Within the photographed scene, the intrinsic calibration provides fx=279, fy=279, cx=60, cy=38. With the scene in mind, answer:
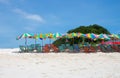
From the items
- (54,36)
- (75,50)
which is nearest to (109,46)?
(75,50)

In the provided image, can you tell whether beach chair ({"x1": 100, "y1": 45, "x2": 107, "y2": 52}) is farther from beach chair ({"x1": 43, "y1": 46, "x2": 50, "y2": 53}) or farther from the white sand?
the white sand

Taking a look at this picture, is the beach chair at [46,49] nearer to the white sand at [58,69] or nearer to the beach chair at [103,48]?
the beach chair at [103,48]

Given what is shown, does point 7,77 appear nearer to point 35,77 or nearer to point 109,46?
point 35,77

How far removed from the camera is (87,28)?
39.3 m

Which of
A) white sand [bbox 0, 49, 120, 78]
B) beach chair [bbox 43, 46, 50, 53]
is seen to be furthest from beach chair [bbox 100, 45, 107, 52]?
white sand [bbox 0, 49, 120, 78]

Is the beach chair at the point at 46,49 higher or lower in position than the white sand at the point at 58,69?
higher

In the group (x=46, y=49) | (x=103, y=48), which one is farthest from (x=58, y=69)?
(x=103, y=48)

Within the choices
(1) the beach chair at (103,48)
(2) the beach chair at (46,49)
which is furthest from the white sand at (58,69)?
(1) the beach chair at (103,48)

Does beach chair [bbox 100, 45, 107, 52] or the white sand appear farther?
beach chair [bbox 100, 45, 107, 52]

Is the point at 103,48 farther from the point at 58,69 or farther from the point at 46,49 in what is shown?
the point at 58,69

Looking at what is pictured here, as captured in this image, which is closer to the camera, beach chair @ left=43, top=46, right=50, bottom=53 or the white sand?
the white sand

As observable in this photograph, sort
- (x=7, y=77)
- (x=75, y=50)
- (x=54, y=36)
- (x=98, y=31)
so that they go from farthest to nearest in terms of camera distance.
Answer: (x=98, y=31) → (x=54, y=36) → (x=75, y=50) → (x=7, y=77)

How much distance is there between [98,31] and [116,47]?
1769 cm

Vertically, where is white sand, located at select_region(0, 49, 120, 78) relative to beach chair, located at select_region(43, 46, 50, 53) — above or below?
below
